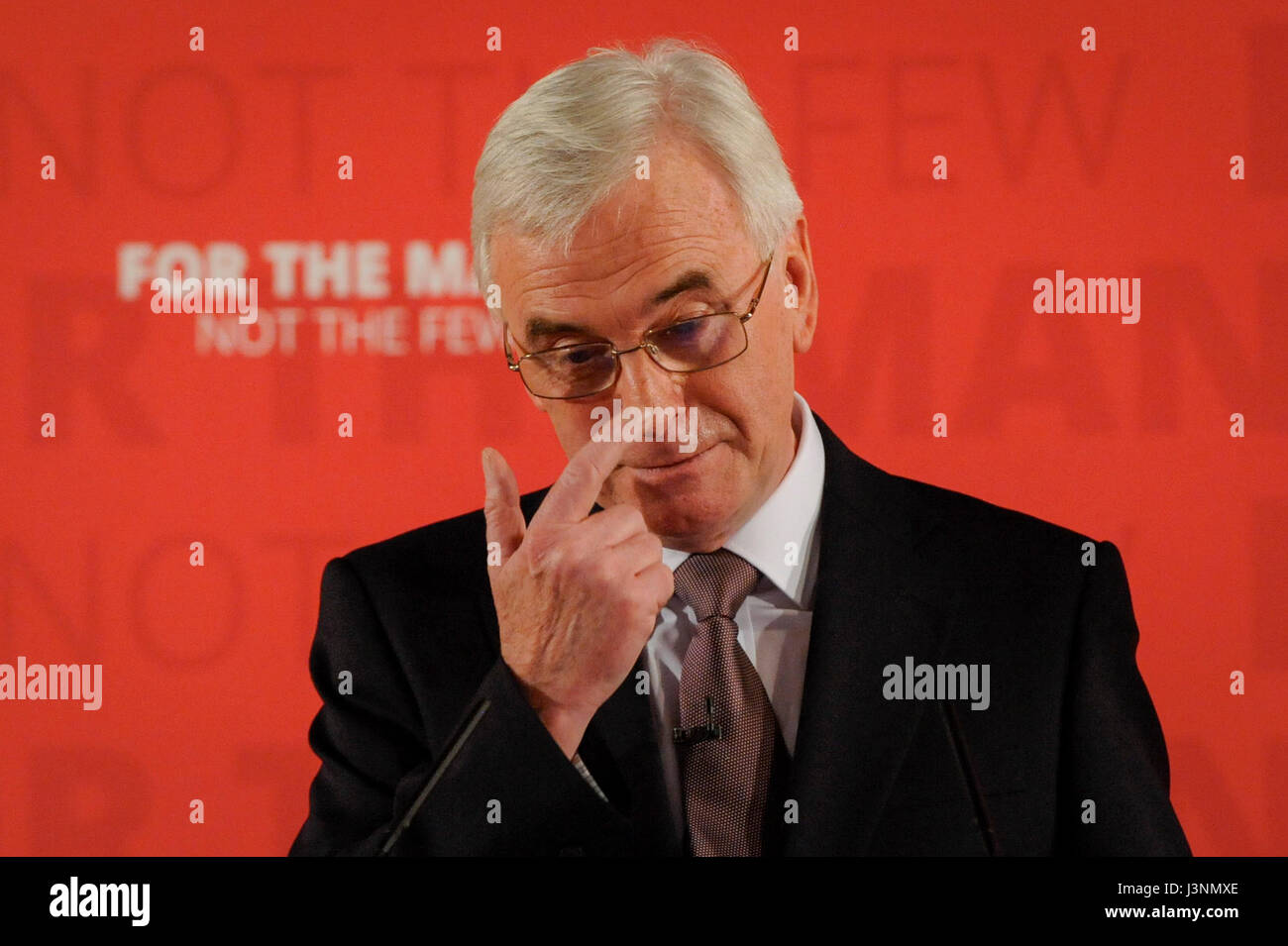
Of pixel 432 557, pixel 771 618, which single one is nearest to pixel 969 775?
pixel 771 618

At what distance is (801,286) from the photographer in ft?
6.07

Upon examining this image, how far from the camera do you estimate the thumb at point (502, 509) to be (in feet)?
5.19

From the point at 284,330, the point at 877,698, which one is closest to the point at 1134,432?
the point at 877,698

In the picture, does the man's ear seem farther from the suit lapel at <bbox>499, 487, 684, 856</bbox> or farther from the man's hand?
the suit lapel at <bbox>499, 487, 684, 856</bbox>

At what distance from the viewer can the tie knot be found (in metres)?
1.70

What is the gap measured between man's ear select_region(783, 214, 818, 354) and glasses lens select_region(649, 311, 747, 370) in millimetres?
157

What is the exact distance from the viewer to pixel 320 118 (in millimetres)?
2133

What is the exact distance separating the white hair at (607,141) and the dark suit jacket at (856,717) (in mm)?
413

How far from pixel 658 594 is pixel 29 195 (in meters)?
1.40

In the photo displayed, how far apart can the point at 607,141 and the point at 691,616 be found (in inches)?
26.4

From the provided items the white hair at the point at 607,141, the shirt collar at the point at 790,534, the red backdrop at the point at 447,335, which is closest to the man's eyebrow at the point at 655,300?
the white hair at the point at 607,141

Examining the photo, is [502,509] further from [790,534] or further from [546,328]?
[790,534]

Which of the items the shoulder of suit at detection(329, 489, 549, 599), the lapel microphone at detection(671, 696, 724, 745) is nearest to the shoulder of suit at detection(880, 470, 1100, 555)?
the lapel microphone at detection(671, 696, 724, 745)
